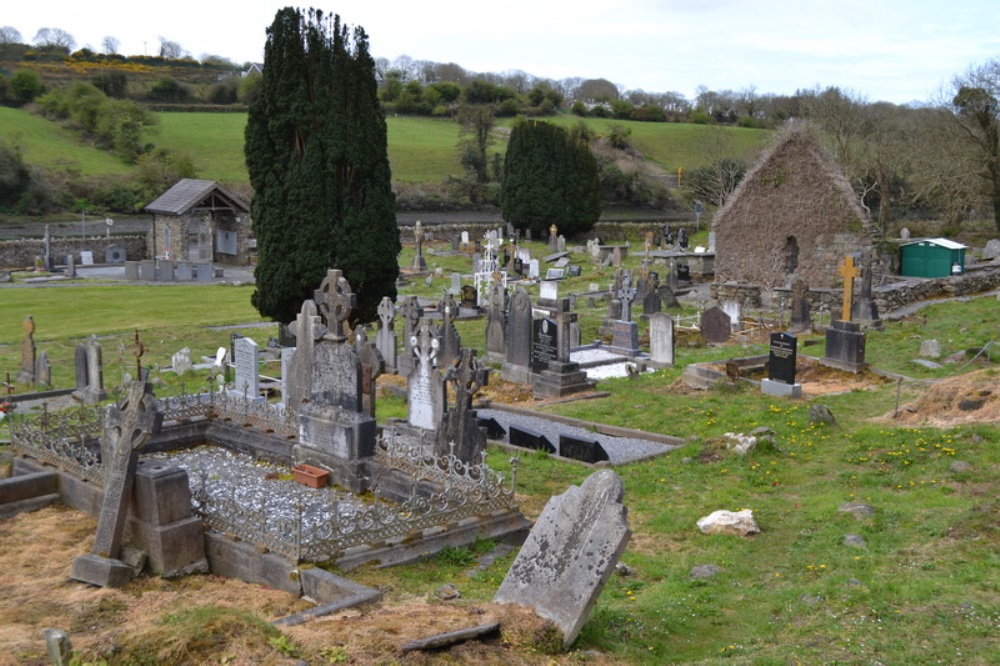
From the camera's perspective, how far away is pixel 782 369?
17000 mm

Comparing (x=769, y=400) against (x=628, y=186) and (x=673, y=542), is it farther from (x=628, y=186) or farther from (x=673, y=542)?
(x=628, y=186)

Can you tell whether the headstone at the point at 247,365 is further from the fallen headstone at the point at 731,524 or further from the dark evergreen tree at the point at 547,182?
the dark evergreen tree at the point at 547,182

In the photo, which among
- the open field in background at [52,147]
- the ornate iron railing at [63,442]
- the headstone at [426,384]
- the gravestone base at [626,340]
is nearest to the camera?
the ornate iron railing at [63,442]

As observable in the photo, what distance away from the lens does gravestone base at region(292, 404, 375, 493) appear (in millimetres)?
11430

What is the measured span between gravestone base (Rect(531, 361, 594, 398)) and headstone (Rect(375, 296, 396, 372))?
349 centimetres

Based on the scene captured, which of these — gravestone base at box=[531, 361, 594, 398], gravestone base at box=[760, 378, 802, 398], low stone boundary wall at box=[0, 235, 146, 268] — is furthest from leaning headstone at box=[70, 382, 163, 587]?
low stone boundary wall at box=[0, 235, 146, 268]

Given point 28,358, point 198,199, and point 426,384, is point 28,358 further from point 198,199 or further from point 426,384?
point 198,199

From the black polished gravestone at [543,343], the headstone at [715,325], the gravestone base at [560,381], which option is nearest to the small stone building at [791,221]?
the headstone at [715,325]

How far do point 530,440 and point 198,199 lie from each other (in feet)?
113

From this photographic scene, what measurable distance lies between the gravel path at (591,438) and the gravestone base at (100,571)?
6.78 m

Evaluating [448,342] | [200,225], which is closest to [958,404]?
[448,342]

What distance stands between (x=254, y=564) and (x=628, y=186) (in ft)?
195

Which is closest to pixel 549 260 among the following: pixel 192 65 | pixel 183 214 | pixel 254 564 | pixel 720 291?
pixel 720 291

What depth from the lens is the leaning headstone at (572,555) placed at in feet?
22.0
